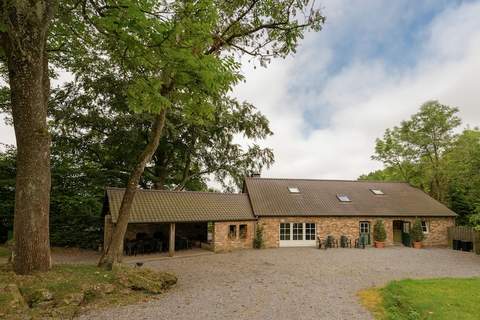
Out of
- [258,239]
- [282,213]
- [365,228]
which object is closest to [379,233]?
[365,228]

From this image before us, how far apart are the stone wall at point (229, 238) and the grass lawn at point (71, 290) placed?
755 cm

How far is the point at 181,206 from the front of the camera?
16.4 meters

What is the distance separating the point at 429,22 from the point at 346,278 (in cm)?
1017

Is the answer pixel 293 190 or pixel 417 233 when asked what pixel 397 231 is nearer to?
pixel 417 233

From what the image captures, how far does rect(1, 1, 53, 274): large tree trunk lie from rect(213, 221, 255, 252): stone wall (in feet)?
32.6

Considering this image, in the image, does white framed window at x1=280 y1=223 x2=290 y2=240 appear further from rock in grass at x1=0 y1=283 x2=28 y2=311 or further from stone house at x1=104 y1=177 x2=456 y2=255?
rock in grass at x1=0 y1=283 x2=28 y2=311

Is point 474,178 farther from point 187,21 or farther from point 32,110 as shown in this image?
point 32,110

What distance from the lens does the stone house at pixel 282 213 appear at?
16094 millimetres

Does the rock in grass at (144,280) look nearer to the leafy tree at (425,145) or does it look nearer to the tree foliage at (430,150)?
the tree foliage at (430,150)

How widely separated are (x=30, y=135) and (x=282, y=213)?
14.7m

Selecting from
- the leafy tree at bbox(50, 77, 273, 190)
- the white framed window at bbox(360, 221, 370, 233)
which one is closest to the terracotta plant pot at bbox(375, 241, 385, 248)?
the white framed window at bbox(360, 221, 370, 233)

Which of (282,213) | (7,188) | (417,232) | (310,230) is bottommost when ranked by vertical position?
(417,232)

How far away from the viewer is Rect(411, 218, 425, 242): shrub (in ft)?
62.8

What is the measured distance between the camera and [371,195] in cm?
2197
